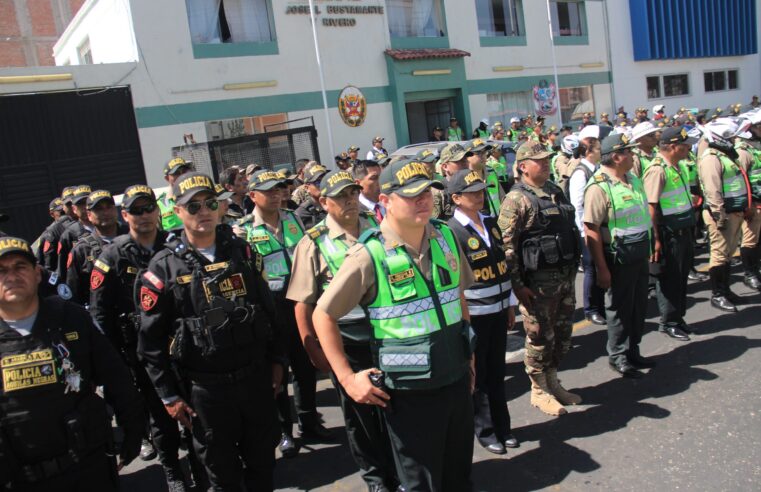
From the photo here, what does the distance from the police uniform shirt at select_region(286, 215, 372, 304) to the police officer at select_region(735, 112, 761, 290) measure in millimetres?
5187

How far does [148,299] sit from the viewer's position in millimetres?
3096

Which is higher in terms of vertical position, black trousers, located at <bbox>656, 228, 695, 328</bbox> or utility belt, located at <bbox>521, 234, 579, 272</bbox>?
utility belt, located at <bbox>521, 234, 579, 272</bbox>

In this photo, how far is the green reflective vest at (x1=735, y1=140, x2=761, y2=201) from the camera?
654cm

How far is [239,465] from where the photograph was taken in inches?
130

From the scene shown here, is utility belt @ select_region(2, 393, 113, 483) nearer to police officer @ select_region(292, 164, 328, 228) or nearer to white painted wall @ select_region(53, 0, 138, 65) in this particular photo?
police officer @ select_region(292, 164, 328, 228)

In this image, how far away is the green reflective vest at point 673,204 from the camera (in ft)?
18.2

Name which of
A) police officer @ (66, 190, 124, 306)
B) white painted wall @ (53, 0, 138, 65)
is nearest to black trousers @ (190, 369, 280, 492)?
police officer @ (66, 190, 124, 306)

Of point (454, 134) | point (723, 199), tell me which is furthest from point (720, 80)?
point (723, 199)

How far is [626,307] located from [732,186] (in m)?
2.57

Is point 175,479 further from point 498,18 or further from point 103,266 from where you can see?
point 498,18

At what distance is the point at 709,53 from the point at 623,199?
27.8m

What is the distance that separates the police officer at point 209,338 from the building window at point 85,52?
1535cm

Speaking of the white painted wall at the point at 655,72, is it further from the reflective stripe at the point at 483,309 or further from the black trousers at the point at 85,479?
the black trousers at the point at 85,479

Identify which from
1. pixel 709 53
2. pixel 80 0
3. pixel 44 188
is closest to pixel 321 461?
pixel 44 188
